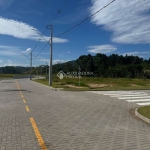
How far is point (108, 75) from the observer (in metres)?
138

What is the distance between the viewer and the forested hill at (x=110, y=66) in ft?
439

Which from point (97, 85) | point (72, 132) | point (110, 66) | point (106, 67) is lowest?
point (97, 85)

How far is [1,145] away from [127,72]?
13179 cm

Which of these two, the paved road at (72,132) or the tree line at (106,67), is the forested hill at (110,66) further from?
the paved road at (72,132)

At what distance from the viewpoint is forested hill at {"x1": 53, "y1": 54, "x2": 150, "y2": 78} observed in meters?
134

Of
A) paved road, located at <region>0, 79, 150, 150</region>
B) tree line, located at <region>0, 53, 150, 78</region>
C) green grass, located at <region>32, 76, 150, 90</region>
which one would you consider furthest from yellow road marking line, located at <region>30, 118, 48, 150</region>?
tree line, located at <region>0, 53, 150, 78</region>

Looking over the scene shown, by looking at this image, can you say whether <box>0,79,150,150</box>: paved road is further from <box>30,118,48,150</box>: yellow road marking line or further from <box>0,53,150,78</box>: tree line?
<box>0,53,150,78</box>: tree line

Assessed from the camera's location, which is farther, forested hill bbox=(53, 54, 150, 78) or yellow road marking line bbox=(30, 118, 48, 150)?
forested hill bbox=(53, 54, 150, 78)

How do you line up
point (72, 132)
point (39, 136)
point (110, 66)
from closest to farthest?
point (39, 136), point (72, 132), point (110, 66)

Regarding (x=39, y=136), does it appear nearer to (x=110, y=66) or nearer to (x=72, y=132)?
(x=72, y=132)

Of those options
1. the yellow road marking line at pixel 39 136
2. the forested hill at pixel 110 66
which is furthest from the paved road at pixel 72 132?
the forested hill at pixel 110 66

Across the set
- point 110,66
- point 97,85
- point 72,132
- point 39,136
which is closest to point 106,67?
point 110,66

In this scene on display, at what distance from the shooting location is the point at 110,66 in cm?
15725

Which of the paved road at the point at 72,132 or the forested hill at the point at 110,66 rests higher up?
the forested hill at the point at 110,66
